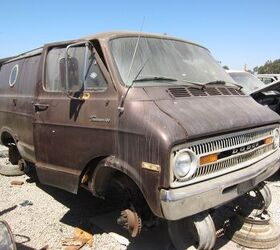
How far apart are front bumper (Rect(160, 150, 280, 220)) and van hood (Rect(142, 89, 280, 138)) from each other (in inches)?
17.3

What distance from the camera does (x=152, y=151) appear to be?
11.1 ft

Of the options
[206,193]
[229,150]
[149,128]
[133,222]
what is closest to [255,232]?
[229,150]

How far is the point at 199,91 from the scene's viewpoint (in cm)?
423

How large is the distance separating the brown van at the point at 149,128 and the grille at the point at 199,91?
0.6 inches

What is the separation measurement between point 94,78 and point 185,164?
1481 mm

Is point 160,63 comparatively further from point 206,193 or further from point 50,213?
point 50,213

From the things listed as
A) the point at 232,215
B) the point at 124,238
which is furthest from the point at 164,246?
the point at 232,215

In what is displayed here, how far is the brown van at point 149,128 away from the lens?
3.40 meters

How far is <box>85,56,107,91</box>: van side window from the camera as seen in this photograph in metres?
4.15

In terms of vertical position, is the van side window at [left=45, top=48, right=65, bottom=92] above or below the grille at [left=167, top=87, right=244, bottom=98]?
above

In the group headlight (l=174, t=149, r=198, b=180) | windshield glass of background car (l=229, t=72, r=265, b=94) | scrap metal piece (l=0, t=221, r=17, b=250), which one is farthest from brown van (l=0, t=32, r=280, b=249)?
windshield glass of background car (l=229, t=72, r=265, b=94)

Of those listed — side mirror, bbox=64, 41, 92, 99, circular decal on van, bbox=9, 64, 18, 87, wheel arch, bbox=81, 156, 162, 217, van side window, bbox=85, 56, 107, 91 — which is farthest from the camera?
circular decal on van, bbox=9, 64, 18, 87

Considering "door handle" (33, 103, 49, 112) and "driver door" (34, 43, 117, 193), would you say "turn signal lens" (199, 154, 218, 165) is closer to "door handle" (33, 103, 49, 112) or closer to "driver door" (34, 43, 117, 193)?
"driver door" (34, 43, 117, 193)

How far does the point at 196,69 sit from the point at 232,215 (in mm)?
1782
